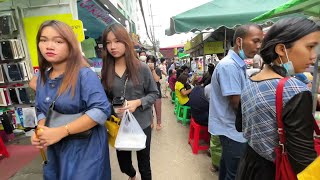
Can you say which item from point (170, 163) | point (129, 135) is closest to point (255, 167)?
point (129, 135)

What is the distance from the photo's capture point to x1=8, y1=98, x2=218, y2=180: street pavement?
3363 millimetres

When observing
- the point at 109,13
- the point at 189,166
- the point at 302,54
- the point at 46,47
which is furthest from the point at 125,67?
the point at 109,13

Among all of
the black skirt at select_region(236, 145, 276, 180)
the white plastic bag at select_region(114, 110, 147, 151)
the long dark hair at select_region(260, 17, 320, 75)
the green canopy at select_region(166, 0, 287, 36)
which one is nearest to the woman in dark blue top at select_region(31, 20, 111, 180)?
the white plastic bag at select_region(114, 110, 147, 151)

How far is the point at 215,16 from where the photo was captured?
3.53m

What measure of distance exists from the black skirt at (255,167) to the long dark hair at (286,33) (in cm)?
53

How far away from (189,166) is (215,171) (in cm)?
41

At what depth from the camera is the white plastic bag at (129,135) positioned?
197 cm

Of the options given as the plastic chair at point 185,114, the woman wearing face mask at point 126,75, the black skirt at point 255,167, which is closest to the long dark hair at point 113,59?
the woman wearing face mask at point 126,75

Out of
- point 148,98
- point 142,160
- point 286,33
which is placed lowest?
point 142,160

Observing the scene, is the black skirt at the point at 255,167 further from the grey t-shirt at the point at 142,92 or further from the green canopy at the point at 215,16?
the green canopy at the point at 215,16

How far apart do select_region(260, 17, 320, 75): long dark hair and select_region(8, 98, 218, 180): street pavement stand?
2.47m

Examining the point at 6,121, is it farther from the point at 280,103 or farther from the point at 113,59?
the point at 280,103

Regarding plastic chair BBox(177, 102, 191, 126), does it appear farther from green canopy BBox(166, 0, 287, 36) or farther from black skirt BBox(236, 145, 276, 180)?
black skirt BBox(236, 145, 276, 180)

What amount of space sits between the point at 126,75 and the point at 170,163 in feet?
6.96
